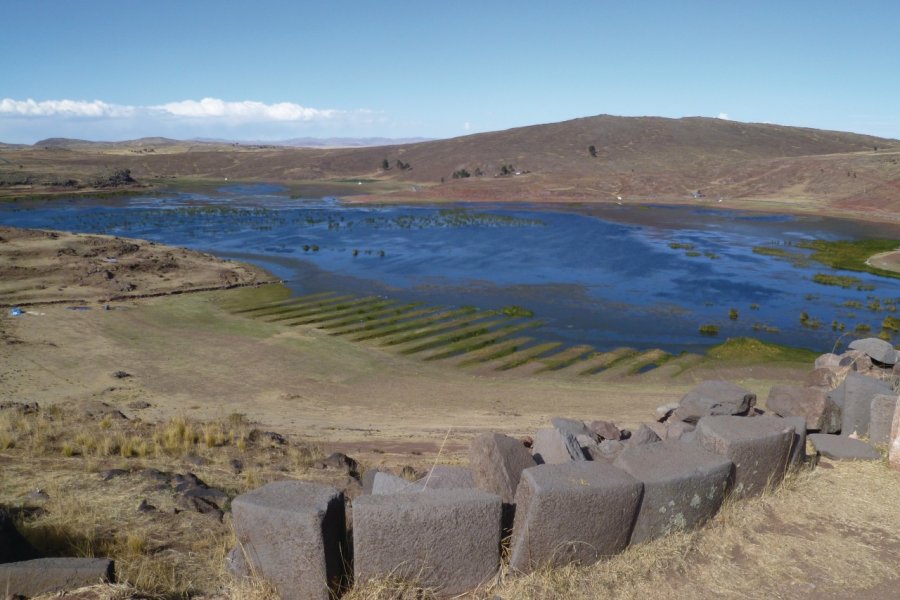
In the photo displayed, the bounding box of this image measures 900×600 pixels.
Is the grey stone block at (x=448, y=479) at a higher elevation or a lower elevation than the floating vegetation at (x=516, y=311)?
higher

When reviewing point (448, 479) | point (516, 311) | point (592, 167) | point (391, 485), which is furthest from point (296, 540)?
point (592, 167)

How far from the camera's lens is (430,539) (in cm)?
568

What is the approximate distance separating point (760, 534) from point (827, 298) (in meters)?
31.3

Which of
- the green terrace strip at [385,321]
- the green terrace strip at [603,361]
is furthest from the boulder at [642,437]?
the green terrace strip at [385,321]

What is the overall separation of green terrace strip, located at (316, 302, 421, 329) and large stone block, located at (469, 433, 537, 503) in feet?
67.6

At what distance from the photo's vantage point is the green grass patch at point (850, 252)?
4219cm

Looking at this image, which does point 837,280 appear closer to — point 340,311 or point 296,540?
point 340,311

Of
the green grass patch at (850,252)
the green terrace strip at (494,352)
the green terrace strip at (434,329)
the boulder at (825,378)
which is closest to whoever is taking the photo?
the boulder at (825,378)

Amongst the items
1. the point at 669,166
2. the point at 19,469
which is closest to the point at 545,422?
the point at 19,469

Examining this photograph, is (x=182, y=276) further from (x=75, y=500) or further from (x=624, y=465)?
(x=624, y=465)

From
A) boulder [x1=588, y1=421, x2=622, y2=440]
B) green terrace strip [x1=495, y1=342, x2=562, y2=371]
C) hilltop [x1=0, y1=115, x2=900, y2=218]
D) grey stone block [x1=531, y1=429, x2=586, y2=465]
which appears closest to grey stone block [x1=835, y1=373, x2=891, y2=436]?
boulder [x1=588, y1=421, x2=622, y2=440]

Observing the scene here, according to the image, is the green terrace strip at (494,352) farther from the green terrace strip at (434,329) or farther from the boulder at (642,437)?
the boulder at (642,437)

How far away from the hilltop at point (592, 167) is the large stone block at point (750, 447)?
6800cm

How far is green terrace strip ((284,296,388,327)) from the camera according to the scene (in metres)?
28.0
